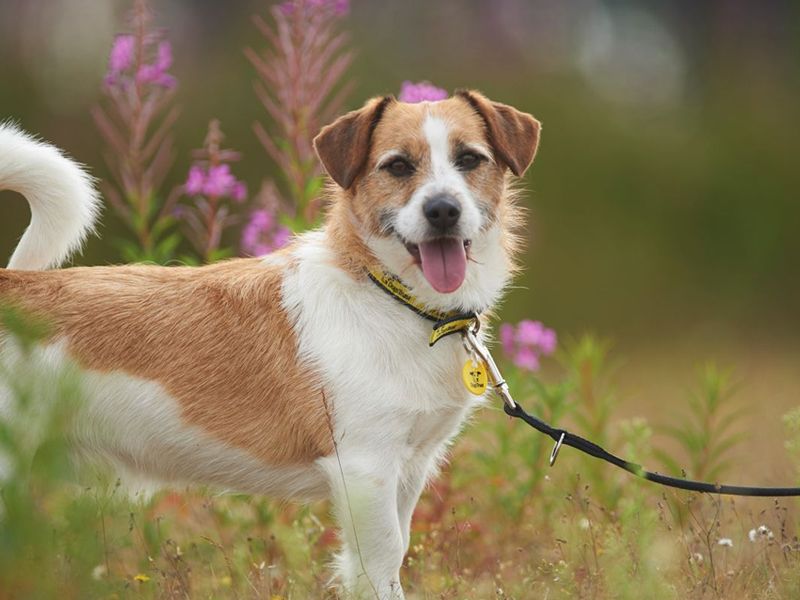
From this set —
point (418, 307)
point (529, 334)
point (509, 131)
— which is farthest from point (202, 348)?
point (529, 334)

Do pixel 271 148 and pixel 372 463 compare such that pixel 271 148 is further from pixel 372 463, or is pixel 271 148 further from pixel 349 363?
pixel 372 463

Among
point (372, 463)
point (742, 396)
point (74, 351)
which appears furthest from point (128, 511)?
point (742, 396)

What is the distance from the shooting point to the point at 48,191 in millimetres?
3520

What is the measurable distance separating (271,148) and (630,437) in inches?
83.5

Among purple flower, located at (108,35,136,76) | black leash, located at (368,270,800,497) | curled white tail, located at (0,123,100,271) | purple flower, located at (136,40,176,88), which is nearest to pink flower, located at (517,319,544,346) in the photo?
black leash, located at (368,270,800,497)

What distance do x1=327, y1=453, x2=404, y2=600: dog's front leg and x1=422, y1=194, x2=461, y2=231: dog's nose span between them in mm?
797

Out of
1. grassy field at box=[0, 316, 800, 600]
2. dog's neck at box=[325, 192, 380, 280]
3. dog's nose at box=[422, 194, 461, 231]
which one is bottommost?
grassy field at box=[0, 316, 800, 600]

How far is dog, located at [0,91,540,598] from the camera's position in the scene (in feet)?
10.6

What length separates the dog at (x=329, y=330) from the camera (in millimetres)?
3217

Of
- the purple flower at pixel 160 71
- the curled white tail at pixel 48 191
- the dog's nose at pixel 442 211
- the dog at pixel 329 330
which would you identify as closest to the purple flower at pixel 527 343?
the dog at pixel 329 330

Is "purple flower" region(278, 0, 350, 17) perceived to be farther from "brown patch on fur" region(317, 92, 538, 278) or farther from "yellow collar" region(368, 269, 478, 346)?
"yellow collar" region(368, 269, 478, 346)

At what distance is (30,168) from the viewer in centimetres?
349

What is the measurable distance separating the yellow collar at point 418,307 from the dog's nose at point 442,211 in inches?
13.2

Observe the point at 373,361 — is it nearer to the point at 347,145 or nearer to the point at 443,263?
the point at 443,263
